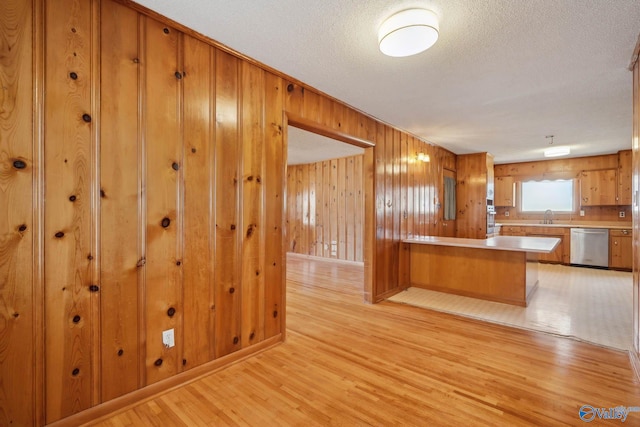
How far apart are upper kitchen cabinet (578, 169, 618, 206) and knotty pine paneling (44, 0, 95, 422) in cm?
858

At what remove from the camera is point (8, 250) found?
1394 millimetres

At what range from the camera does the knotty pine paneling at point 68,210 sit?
59.3 inches

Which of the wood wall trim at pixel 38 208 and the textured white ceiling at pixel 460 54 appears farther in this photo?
the textured white ceiling at pixel 460 54

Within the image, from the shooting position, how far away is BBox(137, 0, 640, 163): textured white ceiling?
1754 mm

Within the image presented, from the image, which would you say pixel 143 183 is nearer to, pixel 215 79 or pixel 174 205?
pixel 174 205

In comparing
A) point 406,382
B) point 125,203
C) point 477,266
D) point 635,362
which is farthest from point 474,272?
point 125,203

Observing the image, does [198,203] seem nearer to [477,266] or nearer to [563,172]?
[477,266]

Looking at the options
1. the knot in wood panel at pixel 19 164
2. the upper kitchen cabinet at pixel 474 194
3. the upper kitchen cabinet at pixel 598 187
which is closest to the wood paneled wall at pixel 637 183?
the upper kitchen cabinet at pixel 474 194

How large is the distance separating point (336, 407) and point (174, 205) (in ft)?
5.53

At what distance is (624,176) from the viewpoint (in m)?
5.82

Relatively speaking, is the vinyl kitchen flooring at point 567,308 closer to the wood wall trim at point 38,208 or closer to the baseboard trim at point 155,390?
the baseboard trim at point 155,390

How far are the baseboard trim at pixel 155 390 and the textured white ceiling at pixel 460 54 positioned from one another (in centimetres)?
240

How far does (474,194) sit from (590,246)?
2.52 m

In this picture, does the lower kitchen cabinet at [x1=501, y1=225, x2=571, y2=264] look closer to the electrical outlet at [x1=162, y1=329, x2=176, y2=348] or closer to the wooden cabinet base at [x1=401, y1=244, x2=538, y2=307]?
the wooden cabinet base at [x1=401, y1=244, x2=538, y2=307]
